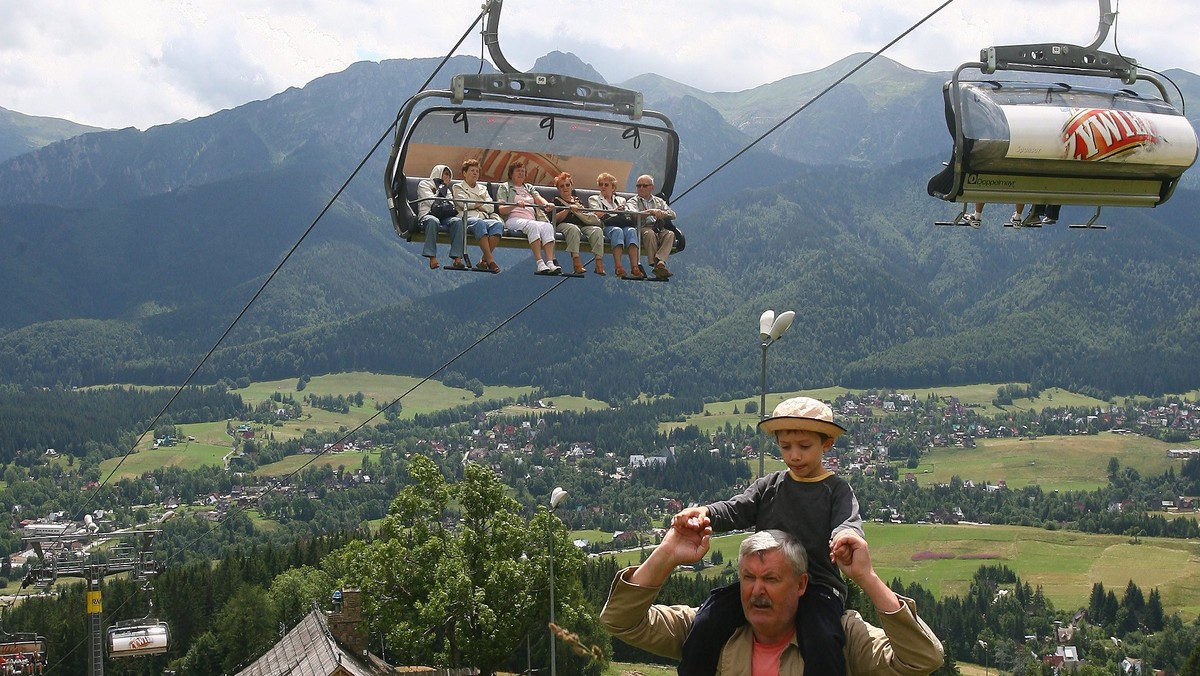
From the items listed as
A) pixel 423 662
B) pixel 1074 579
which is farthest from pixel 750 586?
pixel 1074 579

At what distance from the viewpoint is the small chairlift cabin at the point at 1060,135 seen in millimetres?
13734

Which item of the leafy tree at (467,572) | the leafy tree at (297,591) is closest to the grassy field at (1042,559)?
the leafy tree at (297,591)

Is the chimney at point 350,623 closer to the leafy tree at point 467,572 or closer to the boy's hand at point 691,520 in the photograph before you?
the leafy tree at point 467,572

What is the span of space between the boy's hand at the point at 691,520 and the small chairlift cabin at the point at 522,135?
10.1m

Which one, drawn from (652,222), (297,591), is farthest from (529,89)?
(297,591)

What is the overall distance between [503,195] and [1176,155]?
22.8ft

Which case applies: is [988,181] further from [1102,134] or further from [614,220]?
[614,220]

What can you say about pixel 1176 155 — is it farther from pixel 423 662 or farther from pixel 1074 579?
pixel 1074 579

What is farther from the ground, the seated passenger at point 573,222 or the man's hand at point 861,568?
the seated passenger at point 573,222

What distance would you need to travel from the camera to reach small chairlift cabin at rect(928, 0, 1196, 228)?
1373 centimetres

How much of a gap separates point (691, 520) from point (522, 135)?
12.0 m

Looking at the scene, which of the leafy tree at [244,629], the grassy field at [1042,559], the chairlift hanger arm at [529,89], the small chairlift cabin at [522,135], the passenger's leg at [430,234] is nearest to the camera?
the chairlift hanger arm at [529,89]

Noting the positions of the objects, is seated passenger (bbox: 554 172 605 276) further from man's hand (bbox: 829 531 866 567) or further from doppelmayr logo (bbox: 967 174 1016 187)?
man's hand (bbox: 829 531 866 567)

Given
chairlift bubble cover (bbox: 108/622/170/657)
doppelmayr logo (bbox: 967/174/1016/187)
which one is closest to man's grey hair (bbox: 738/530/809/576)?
doppelmayr logo (bbox: 967/174/1016/187)
